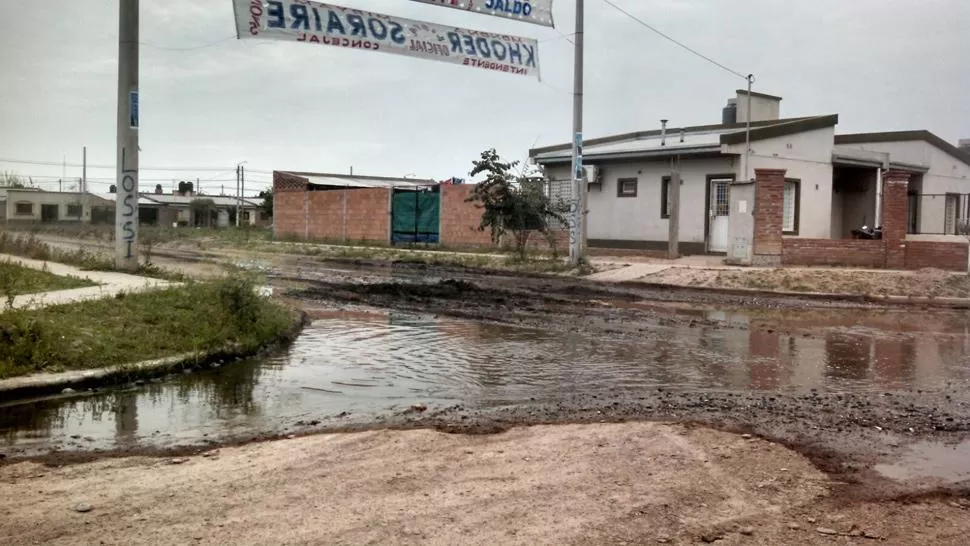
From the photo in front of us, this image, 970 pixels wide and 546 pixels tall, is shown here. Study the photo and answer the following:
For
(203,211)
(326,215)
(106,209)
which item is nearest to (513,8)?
(326,215)

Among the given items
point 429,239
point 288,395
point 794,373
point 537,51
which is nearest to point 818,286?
point 537,51

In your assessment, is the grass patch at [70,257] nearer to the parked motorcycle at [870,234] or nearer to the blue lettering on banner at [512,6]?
the blue lettering on banner at [512,6]

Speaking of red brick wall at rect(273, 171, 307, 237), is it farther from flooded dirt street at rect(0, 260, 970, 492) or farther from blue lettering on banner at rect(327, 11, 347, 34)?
flooded dirt street at rect(0, 260, 970, 492)

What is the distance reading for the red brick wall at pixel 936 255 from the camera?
20.6 metres

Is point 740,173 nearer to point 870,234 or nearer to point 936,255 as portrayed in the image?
point 870,234

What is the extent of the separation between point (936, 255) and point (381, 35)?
1449 centimetres

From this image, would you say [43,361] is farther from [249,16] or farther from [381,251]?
[381,251]

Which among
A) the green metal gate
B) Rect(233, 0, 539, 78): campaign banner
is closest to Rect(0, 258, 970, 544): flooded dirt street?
Rect(233, 0, 539, 78): campaign banner

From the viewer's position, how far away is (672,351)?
10.4 metres

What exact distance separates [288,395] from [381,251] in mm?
22367

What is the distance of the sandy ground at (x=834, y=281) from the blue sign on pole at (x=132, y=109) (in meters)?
11.9

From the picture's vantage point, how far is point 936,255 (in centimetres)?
2084

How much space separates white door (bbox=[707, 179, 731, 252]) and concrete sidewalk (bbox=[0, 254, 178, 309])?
680 inches

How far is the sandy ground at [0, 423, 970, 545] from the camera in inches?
169
